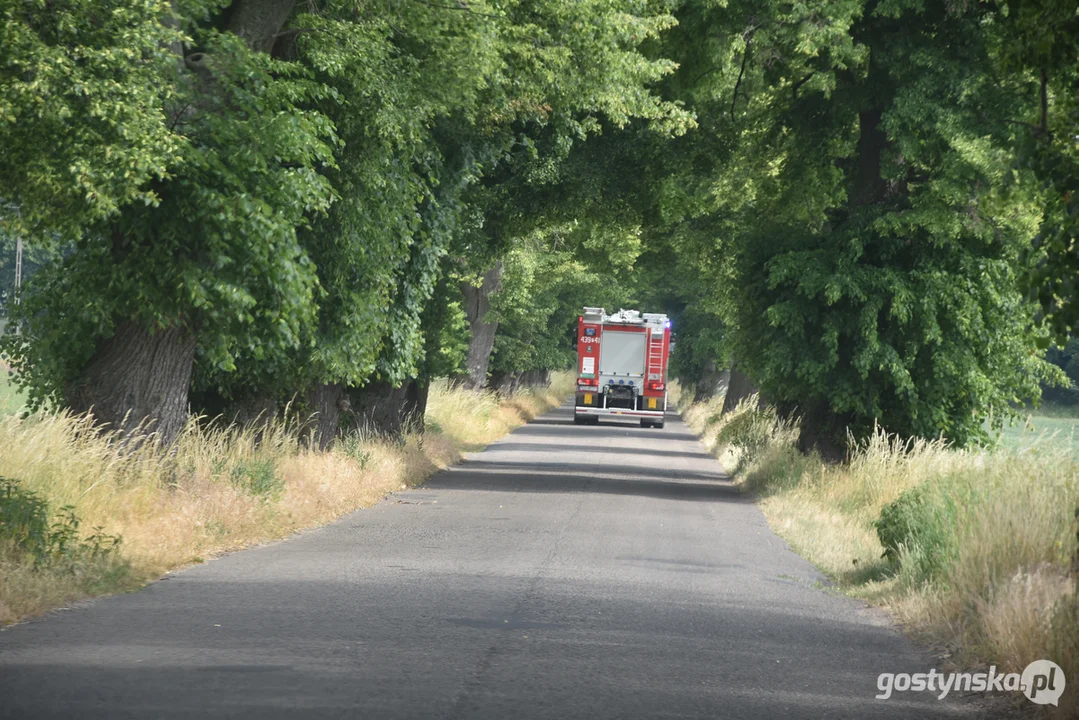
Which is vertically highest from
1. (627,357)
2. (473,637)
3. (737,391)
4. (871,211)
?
(871,211)

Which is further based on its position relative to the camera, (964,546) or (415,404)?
(415,404)

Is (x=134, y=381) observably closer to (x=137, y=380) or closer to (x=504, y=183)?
(x=137, y=380)

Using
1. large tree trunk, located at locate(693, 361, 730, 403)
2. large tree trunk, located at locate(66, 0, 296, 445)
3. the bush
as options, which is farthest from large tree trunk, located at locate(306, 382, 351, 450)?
large tree trunk, located at locate(693, 361, 730, 403)

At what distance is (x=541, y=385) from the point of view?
7731cm

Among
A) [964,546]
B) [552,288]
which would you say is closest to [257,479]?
[964,546]

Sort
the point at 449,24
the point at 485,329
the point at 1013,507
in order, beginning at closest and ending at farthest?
the point at 1013,507 → the point at 449,24 → the point at 485,329

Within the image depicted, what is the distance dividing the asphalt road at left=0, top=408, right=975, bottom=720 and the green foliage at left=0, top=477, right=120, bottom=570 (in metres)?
0.59

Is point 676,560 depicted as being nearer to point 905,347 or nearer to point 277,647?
point 277,647

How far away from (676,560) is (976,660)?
5.36 metres

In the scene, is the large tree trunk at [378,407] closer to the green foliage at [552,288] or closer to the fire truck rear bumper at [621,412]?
the green foliage at [552,288]

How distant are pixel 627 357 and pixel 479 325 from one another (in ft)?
18.3

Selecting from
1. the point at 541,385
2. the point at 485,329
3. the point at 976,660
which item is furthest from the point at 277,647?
the point at 541,385

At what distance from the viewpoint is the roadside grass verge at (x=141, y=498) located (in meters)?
10.1

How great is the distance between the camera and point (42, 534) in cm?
1025
